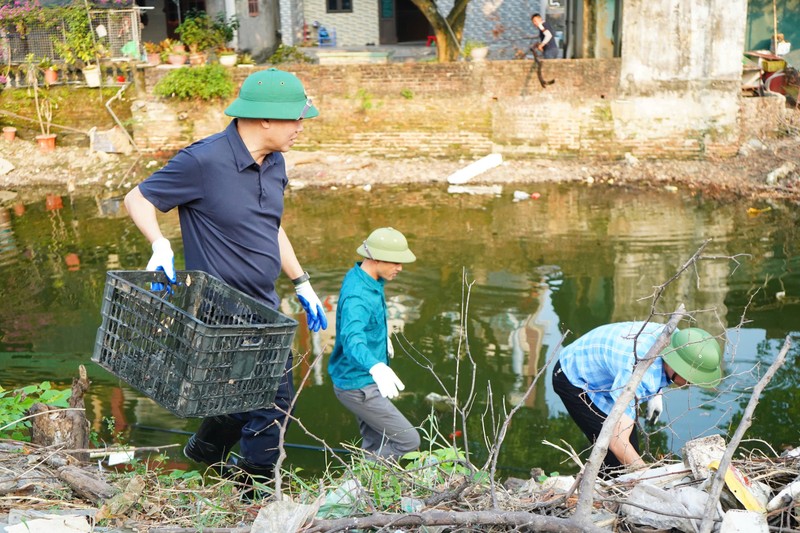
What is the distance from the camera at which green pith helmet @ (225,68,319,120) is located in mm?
3785

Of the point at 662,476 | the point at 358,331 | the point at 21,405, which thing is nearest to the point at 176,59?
the point at 21,405

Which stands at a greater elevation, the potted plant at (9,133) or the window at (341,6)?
the window at (341,6)

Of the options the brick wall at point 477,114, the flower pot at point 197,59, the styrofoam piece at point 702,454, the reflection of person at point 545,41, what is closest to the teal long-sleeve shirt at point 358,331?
the styrofoam piece at point 702,454

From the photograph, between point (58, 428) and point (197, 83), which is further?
point (197, 83)

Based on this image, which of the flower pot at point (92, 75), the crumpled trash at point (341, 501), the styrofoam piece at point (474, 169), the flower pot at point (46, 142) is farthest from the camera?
the flower pot at point (92, 75)

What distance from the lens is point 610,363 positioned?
4301 millimetres

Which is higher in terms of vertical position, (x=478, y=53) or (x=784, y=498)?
(x=478, y=53)

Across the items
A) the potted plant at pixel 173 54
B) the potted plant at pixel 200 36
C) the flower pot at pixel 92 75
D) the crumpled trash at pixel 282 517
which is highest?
the potted plant at pixel 200 36

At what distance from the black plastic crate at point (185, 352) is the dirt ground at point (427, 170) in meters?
10.0

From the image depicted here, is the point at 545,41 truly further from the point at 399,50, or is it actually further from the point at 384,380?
the point at 384,380

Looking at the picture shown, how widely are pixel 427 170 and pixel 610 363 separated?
9891 millimetres

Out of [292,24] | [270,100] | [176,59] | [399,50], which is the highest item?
[292,24]

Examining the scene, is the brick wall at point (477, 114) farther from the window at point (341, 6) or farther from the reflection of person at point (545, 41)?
the window at point (341, 6)

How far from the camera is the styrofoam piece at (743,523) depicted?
2822mm
